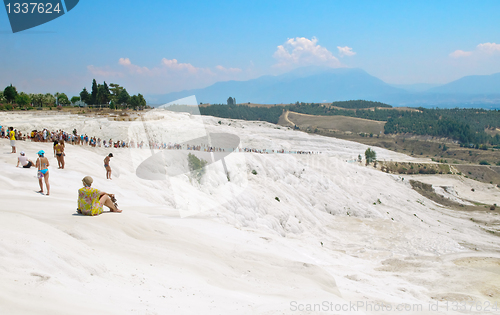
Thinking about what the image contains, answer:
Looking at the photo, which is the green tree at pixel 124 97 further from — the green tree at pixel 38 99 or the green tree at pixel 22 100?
the green tree at pixel 22 100

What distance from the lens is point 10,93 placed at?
64250 millimetres

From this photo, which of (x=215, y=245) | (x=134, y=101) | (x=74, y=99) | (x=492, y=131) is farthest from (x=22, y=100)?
(x=492, y=131)

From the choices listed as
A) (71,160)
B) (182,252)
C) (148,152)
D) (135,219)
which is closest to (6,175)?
(71,160)

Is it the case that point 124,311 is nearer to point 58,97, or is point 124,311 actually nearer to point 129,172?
point 129,172

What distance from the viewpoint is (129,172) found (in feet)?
74.6

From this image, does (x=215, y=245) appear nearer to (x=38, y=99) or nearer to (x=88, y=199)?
(x=88, y=199)

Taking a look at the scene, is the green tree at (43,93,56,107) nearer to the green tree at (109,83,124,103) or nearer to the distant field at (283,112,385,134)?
the green tree at (109,83,124,103)

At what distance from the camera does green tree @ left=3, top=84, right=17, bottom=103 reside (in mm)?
63938

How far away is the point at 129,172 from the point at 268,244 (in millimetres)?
12163
